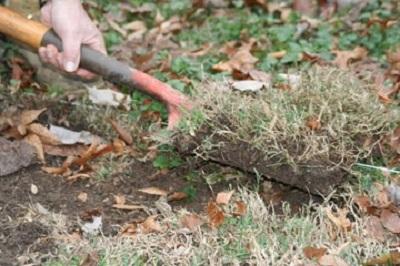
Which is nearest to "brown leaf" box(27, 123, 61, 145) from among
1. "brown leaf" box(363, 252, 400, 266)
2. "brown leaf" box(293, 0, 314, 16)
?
"brown leaf" box(363, 252, 400, 266)

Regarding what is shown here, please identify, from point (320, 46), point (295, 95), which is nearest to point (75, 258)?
point (295, 95)

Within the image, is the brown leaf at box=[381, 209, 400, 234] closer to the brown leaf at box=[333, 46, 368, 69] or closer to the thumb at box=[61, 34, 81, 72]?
the thumb at box=[61, 34, 81, 72]

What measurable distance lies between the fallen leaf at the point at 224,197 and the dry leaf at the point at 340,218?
1.12ft

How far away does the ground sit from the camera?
9.84ft

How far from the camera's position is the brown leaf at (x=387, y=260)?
285 cm

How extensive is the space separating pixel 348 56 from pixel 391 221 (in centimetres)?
174

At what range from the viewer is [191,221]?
10.2ft

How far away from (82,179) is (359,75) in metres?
1.29

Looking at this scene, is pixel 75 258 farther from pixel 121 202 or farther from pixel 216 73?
pixel 216 73

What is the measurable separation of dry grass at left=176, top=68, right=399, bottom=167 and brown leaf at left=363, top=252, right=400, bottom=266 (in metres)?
0.50

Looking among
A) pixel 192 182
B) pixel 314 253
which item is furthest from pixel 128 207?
pixel 314 253

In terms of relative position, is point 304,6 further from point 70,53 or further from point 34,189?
point 34,189

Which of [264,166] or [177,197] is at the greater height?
[264,166]

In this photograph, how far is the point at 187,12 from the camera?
5.61 m
